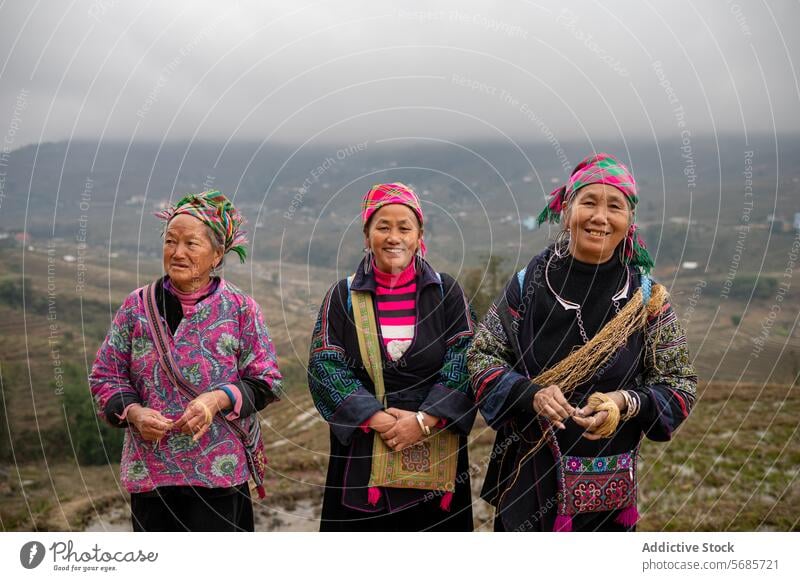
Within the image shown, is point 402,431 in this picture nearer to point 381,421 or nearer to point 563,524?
point 381,421

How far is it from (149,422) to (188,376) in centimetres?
33

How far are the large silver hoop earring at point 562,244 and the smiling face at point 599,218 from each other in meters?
0.15

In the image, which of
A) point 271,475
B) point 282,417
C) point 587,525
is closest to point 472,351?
point 587,525

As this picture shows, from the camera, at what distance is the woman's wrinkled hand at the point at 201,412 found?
3811 mm

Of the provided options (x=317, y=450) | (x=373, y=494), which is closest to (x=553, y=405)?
(x=373, y=494)

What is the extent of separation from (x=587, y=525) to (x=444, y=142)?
303 cm

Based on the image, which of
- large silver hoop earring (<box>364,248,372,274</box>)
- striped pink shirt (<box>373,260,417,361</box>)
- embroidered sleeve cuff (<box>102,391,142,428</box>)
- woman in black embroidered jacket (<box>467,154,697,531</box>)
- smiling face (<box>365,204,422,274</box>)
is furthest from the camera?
large silver hoop earring (<box>364,248,372,274</box>)

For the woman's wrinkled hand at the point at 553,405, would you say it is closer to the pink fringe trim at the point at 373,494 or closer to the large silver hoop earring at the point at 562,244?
the large silver hoop earring at the point at 562,244

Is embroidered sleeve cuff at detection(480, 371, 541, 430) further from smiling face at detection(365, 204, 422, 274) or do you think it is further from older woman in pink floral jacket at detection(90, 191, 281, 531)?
older woman in pink floral jacket at detection(90, 191, 281, 531)

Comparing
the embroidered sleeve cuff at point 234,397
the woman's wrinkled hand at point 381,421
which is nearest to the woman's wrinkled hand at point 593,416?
the woman's wrinkled hand at point 381,421

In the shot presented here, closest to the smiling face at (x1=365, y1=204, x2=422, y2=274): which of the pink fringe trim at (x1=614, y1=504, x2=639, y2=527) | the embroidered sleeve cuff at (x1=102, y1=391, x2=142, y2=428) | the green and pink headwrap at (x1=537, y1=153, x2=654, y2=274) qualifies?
the green and pink headwrap at (x1=537, y1=153, x2=654, y2=274)

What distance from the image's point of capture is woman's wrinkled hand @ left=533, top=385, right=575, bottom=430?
3643mm

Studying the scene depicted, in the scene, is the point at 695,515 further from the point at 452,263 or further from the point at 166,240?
the point at 166,240
